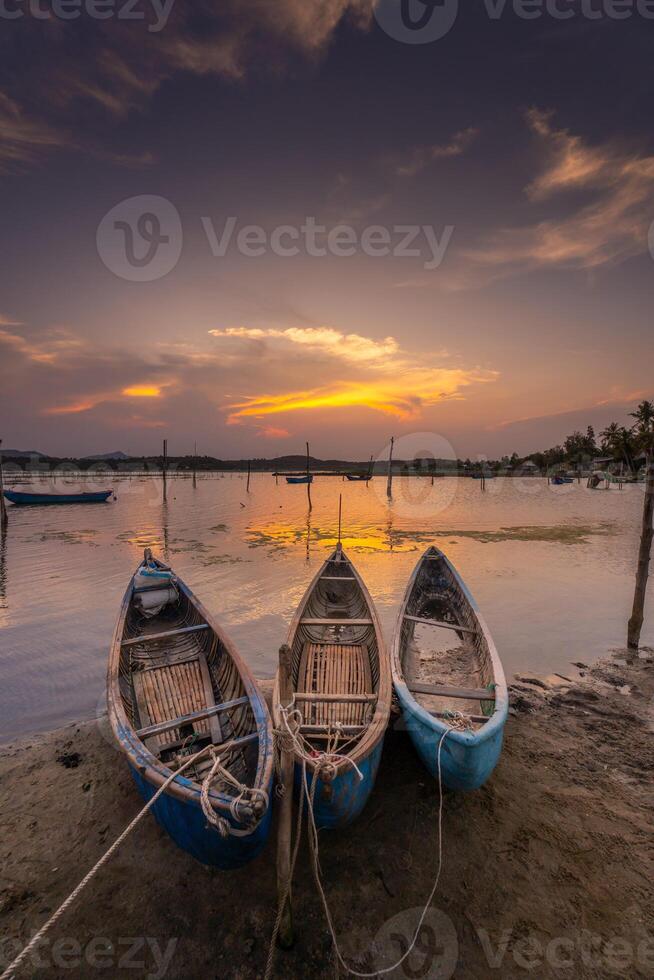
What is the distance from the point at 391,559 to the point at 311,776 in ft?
50.5

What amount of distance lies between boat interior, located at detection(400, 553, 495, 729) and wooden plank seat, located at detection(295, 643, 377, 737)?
703mm

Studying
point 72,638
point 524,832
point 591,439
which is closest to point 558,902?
point 524,832

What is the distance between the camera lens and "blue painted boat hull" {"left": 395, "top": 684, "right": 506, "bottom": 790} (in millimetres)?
A: 4285

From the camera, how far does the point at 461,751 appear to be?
430 centimetres

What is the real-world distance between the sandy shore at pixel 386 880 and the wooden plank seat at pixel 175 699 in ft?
2.13

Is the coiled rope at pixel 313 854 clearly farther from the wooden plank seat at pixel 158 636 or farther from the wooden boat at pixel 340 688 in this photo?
the wooden plank seat at pixel 158 636

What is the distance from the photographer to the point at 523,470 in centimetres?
11062

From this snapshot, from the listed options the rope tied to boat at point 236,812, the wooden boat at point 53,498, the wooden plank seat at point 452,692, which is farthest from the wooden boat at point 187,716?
the wooden boat at point 53,498

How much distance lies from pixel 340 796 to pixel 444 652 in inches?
228

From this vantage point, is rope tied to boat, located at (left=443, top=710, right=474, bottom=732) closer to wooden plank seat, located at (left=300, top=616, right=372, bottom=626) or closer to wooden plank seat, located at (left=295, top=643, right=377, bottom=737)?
wooden plank seat, located at (left=295, top=643, right=377, bottom=737)

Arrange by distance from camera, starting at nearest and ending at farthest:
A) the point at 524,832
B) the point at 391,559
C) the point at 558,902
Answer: the point at 558,902
the point at 524,832
the point at 391,559

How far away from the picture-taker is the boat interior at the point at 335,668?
199 inches

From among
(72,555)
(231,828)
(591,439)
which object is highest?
(591,439)

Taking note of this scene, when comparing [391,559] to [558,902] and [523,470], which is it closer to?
[558,902]
